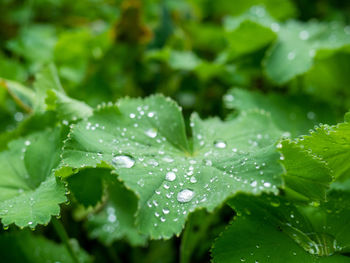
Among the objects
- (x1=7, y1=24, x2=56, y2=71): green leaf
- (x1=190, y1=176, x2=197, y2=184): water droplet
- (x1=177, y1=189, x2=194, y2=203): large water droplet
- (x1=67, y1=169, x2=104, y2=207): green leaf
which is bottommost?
(x1=7, y1=24, x2=56, y2=71): green leaf

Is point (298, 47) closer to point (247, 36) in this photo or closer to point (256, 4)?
point (247, 36)

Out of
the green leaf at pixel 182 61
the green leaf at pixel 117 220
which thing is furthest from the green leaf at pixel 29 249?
the green leaf at pixel 182 61

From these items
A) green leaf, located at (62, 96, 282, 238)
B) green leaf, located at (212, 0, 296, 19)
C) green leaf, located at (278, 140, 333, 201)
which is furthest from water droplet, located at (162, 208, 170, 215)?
green leaf, located at (212, 0, 296, 19)

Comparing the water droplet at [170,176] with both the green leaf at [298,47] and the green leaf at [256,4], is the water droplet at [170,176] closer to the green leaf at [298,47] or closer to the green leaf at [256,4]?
the green leaf at [298,47]

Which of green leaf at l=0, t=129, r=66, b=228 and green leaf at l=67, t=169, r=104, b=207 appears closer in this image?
green leaf at l=0, t=129, r=66, b=228

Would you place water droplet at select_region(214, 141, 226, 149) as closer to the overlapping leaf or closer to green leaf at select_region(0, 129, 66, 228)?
green leaf at select_region(0, 129, 66, 228)

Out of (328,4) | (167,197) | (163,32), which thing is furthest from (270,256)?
(328,4)

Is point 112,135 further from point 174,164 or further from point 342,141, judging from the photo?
point 342,141
